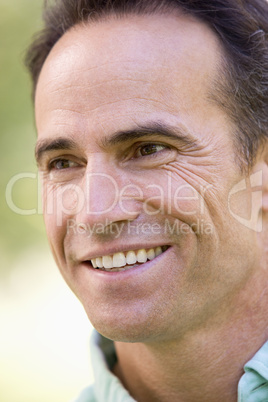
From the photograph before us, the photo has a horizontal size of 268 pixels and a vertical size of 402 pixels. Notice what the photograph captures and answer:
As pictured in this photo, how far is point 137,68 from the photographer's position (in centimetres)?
278

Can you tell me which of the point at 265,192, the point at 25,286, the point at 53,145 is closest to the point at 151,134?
the point at 53,145

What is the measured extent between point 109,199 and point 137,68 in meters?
0.57

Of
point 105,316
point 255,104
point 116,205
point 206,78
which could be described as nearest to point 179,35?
point 206,78

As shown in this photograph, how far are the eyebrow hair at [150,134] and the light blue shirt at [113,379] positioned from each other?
0.95 meters

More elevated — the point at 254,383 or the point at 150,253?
the point at 150,253

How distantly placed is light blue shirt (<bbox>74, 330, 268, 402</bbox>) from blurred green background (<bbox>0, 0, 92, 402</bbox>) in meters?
4.02

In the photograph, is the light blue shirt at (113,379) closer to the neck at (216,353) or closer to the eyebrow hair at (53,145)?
the neck at (216,353)

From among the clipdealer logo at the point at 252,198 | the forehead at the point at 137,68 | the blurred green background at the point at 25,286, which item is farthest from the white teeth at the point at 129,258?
the blurred green background at the point at 25,286

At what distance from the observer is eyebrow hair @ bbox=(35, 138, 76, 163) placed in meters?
2.88

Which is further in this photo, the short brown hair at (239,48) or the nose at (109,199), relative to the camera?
the short brown hair at (239,48)

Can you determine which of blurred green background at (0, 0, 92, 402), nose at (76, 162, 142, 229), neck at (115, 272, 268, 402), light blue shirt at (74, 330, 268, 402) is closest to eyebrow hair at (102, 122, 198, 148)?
nose at (76, 162, 142, 229)

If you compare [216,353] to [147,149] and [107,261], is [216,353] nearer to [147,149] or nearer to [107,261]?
[107,261]

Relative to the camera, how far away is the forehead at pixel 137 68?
9.09 ft

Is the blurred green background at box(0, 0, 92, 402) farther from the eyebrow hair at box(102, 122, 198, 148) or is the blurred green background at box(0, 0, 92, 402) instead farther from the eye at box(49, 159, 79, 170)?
the eyebrow hair at box(102, 122, 198, 148)
